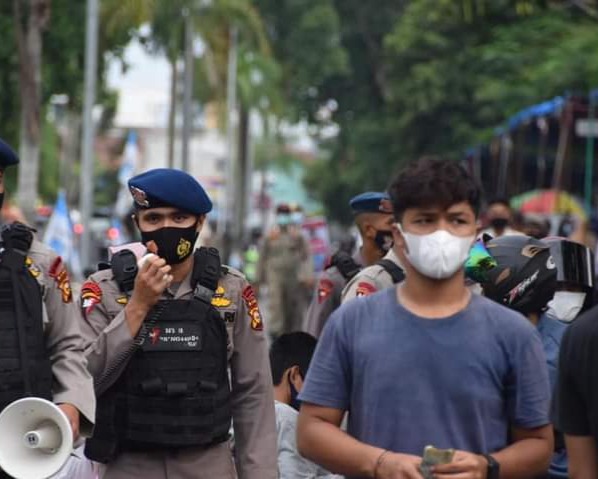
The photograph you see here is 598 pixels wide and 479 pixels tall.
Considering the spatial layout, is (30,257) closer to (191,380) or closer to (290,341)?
(191,380)

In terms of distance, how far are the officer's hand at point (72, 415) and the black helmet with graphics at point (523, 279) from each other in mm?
1900

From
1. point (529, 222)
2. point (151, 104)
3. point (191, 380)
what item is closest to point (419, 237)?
point (191, 380)

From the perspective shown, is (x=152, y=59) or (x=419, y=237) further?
Result: (x=152, y=59)

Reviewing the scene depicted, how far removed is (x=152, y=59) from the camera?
4103 centimetres

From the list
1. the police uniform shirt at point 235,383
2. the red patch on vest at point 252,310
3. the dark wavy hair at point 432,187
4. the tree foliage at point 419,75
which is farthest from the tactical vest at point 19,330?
the tree foliage at point 419,75

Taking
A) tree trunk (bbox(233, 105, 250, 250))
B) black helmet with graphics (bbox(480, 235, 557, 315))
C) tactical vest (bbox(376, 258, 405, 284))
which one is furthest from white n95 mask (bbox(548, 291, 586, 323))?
tree trunk (bbox(233, 105, 250, 250))

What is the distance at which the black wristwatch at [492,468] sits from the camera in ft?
14.9

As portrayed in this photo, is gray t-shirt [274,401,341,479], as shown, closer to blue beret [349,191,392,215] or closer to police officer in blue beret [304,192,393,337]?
police officer in blue beret [304,192,393,337]

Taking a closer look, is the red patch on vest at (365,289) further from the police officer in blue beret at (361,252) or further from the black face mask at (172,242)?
the police officer in blue beret at (361,252)

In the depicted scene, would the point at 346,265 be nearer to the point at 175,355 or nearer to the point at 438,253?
the point at 175,355

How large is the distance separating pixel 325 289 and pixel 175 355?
11.7 feet

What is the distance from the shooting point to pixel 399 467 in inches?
177

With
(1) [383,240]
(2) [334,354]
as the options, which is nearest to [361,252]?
(1) [383,240]

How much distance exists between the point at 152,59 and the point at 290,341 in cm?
3371
